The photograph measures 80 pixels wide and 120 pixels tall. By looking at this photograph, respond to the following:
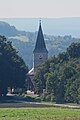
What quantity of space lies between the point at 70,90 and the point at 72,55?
1531 cm

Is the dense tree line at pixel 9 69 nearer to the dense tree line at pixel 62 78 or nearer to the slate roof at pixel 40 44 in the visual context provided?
the dense tree line at pixel 62 78

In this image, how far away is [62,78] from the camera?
8388cm

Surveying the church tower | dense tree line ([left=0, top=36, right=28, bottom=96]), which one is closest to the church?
the church tower

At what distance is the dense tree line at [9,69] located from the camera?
275ft

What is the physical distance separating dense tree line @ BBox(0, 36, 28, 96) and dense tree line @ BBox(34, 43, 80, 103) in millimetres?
3806

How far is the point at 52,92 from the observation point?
85375 mm

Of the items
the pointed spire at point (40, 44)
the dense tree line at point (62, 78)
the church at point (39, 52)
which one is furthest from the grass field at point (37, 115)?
the church at point (39, 52)

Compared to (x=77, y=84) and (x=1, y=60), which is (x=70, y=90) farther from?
(x=1, y=60)

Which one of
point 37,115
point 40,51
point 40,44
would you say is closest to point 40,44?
point 40,44

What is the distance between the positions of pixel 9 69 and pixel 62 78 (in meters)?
7.05

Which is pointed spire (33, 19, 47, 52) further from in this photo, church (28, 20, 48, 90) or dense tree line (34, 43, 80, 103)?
dense tree line (34, 43, 80, 103)

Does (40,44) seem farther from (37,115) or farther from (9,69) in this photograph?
(37,115)

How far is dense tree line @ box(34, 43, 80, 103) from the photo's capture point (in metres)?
80.0

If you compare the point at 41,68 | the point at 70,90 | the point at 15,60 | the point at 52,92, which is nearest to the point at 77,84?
the point at 70,90
